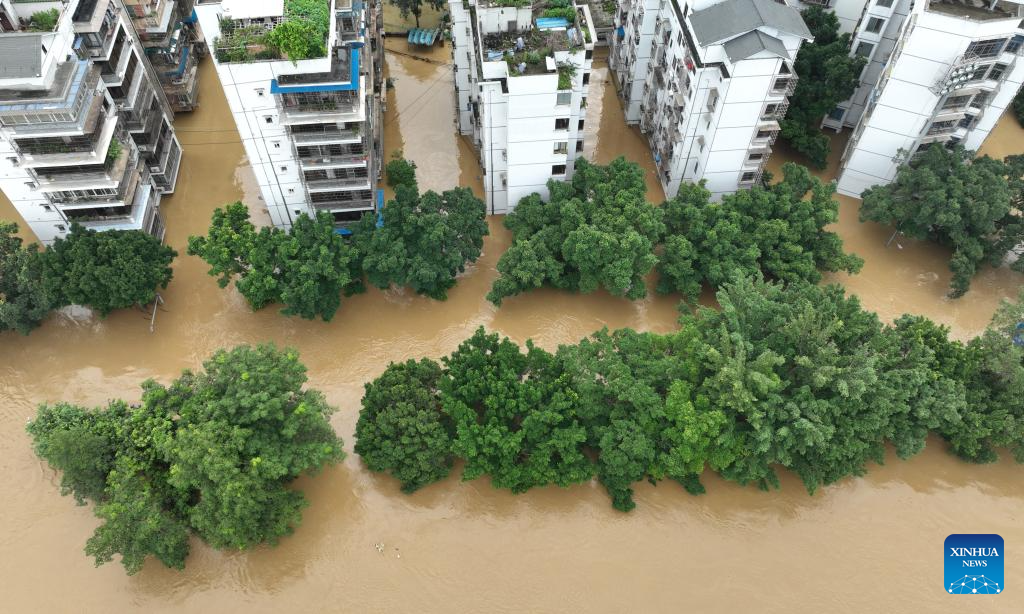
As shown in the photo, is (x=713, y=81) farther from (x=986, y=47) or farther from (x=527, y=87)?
(x=986, y=47)

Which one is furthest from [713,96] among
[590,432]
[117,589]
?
[117,589]

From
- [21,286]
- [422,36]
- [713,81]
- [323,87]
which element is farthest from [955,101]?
[21,286]

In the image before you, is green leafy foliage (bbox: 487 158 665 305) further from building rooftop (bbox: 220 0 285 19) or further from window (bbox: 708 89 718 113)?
building rooftop (bbox: 220 0 285 19)

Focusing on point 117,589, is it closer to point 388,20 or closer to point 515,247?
point 515,247

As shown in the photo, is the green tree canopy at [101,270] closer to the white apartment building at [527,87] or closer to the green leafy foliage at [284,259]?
the green leafy foliage at [284,259]

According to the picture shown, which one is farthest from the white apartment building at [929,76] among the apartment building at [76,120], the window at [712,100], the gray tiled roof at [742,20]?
the apartment building at [76,120]
